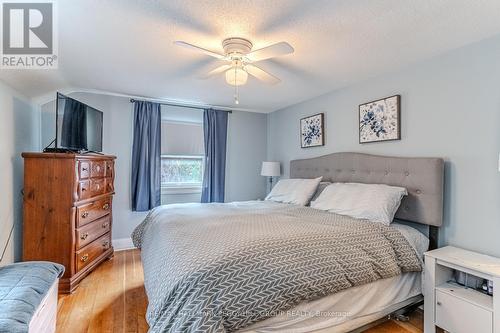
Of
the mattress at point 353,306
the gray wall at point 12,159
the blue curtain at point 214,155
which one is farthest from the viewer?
the blue curtain at point 214,155

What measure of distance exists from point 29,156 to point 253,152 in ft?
10.7

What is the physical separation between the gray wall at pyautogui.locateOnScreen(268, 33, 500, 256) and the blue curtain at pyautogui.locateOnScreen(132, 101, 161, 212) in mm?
3132

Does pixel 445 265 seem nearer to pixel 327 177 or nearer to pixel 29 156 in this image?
pixel 327 177

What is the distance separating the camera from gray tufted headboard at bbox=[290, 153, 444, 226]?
2277 millimetres

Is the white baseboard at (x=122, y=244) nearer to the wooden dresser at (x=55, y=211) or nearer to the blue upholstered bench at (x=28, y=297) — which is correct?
the wooden dresser at (x=55, y=211)

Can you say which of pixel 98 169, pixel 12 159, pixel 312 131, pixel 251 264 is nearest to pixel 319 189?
pixel 312 131

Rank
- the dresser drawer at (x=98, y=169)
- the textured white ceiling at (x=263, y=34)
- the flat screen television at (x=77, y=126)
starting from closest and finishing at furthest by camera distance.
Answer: the textured white ceiling at (x=263, y=34) < the flat screen television at (x=77, y=126) < the dresser drawer at (x=98, y=169)

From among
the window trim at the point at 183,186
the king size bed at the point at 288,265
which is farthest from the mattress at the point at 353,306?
the window trim at the point at 183,186

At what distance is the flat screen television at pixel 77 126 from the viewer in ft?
8.80

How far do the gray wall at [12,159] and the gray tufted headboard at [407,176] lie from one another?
3.64 metres

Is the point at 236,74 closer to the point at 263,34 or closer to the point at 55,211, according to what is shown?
the point at 263,34

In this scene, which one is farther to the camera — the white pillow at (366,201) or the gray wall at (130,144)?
the gray wall at (130,144)

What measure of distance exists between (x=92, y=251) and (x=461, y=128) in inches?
157

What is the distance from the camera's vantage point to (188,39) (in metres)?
2.10
